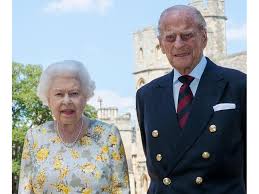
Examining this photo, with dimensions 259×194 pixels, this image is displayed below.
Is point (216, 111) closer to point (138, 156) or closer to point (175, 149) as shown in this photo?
point (175, 149)

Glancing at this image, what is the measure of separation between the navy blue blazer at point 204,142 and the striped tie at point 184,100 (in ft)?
0.12

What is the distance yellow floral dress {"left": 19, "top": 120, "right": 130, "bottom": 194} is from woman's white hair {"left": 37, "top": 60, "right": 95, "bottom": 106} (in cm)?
27

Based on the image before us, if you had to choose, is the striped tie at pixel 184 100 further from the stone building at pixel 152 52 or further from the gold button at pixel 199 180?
the stone building at pixel 152 52

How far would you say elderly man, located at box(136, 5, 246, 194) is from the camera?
3.64m

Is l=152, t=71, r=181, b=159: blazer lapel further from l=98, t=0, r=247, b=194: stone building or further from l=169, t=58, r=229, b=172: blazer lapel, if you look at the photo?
l=98, t=0, r=247, b=194: stone building

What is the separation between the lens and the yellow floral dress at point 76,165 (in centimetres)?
390

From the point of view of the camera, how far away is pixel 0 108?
304 centimetres

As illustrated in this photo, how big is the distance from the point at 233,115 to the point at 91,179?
3.13 feet

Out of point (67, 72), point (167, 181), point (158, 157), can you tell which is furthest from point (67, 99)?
point (167, 181)

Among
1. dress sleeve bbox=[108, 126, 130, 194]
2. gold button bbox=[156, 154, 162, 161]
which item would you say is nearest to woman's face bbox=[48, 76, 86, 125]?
dress sleeve bbox=[108, 126, 130, 194]

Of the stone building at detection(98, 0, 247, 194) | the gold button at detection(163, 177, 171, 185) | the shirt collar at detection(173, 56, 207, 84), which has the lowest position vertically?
the gold button at detection(163, 177, 171, 185)

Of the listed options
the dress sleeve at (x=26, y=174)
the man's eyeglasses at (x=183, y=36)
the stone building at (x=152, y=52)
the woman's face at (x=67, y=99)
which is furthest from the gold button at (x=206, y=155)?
the stone building at (x=152, y=52)

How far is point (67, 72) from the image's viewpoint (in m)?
3.94
